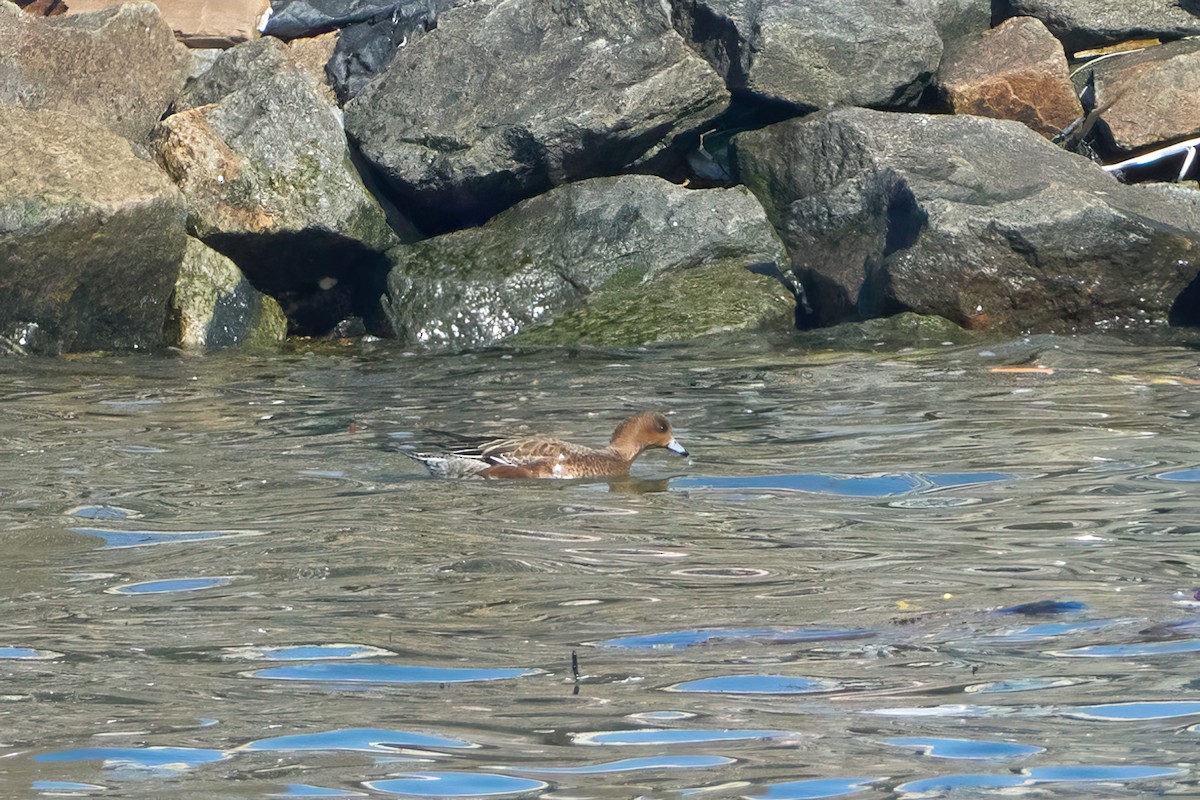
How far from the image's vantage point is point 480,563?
217 inches

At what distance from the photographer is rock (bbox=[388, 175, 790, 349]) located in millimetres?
12000

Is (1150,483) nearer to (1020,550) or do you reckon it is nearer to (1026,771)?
(1020,550)

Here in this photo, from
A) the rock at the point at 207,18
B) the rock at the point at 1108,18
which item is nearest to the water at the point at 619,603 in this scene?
the rock at the point at 1108,18

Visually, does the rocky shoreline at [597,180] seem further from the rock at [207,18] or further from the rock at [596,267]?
the rock at [207,18]

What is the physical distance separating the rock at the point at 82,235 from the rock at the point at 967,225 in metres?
4.39

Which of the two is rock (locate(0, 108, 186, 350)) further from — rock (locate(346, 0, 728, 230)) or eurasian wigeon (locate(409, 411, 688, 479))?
eurasian wigeon (locate(409, 411, 688, 479))

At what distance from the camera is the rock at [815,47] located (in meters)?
12.7

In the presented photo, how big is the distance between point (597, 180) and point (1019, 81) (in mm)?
3381

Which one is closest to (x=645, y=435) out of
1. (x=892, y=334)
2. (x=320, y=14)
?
(x=892, y=334)

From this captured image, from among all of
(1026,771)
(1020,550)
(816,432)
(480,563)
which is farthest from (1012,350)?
(1026,771)

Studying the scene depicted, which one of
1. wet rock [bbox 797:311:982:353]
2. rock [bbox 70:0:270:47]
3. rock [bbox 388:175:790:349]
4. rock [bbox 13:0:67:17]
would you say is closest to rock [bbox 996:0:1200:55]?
rock [bbox 388:175:790:349]

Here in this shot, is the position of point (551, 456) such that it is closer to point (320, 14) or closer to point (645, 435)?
point (645, 435)

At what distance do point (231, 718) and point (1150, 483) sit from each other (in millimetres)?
4072

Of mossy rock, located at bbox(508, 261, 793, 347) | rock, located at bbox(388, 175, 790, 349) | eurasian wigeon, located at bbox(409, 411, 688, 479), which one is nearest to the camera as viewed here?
eurasian wigeon, located at bbox(409, 411, 688, 479)
